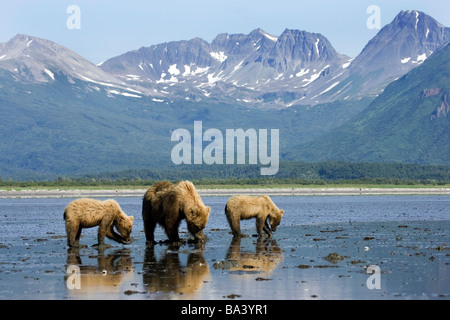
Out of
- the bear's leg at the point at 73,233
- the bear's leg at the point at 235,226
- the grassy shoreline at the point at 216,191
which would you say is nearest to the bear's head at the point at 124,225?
the bear's leg at the point at 73,233

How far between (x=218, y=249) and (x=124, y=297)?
11597 millimetres

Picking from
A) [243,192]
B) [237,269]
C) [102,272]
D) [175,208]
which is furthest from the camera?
[243,192]

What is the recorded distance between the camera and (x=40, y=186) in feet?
479

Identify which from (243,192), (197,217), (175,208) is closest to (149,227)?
(175,208)

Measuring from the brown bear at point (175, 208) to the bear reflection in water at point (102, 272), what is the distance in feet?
6.83

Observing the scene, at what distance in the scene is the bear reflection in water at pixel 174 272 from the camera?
74.8 ft

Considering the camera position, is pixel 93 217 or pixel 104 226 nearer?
pixel 93 217

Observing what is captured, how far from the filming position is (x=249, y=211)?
3747 centimetres

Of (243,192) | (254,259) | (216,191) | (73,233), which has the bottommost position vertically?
(254,259)

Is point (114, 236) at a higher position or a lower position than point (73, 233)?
lower

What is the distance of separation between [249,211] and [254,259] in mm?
8330

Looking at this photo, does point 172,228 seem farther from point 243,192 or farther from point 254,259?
point 243,192

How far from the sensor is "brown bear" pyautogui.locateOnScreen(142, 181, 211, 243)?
31.6 meters

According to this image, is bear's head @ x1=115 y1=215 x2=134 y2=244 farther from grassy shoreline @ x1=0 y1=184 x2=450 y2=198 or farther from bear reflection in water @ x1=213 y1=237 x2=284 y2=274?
grassy shoreline @ x1=0 y1=184 x2=450 y2=198
